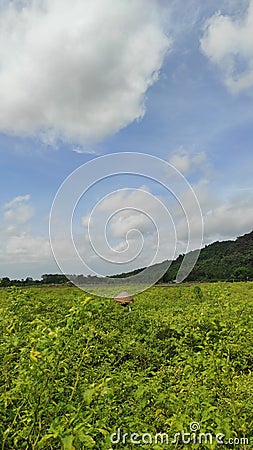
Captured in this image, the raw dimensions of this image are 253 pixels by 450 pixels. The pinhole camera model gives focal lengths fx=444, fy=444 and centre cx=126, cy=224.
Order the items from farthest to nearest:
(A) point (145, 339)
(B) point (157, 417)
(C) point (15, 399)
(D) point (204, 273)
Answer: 1. (D) point (204, 273)
2. (A) point (145, 339)
3. (B) point (157, 417)
4. (C) point (15, 399)

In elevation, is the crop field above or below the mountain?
below

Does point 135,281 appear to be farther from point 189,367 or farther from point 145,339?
point 189,367

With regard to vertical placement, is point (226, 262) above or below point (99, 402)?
above

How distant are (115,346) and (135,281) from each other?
4.07 feet

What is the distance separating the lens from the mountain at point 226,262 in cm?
2464

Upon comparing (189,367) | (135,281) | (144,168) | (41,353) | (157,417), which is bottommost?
(157,417)

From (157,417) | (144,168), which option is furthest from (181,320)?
(157,417)

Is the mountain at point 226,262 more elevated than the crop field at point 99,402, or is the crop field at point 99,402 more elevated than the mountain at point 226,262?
the mountain at point 226,262

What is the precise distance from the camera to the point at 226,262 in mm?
27906

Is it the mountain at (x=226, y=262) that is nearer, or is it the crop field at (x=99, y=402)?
the crop field at (x=99, y=402)

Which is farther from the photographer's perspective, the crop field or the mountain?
the mountain

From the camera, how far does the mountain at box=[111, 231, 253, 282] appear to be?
80.8ft

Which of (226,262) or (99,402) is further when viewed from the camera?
(226,262)

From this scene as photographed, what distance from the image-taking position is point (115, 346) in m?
4.71
